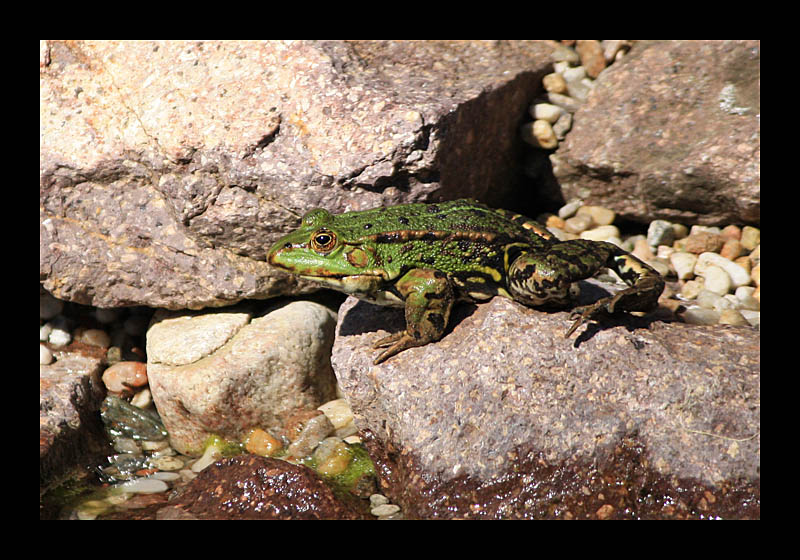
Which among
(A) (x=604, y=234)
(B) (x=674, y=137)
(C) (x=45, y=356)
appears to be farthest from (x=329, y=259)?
(B) (x=674, y=137)

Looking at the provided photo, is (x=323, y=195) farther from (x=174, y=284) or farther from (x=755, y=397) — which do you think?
(x=755, y=397)

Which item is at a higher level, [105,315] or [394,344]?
[394,344]

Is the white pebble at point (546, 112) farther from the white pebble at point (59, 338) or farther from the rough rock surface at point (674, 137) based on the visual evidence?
the white pebble at point (59, 338)

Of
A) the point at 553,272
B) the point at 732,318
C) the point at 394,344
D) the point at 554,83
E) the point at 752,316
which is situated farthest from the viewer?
the point at 554,83

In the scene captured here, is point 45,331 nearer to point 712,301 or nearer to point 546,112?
point 546,112

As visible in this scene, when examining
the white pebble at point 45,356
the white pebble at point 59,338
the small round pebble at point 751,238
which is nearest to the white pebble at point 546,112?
the small round pebble at point 751,238

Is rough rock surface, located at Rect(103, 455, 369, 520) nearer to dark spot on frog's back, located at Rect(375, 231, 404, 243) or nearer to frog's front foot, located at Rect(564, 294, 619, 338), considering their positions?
dark spot on frog's back, located at Rect(375, 231, 404, 243)
